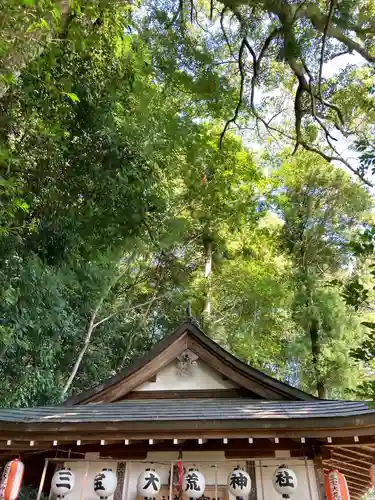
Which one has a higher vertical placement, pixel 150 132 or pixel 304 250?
pixel 304 250

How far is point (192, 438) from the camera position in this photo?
4.68 meters

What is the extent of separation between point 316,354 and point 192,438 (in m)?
8.88

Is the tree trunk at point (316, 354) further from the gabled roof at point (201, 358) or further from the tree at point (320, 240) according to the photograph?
the gabled roof at point (201, 358)

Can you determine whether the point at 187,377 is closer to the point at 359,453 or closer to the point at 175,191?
the point at 359,453

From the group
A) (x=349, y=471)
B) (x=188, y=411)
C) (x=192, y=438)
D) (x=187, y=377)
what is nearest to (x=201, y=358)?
(x=187, y=377)

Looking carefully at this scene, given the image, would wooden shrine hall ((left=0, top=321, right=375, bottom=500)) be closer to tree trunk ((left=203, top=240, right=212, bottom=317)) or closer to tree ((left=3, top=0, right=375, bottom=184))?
tree ((left=3, top=0, right=375, bottom=184))

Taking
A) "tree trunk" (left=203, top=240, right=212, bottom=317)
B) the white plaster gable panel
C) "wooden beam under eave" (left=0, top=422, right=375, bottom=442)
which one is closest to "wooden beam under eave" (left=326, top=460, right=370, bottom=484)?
"wooden beam under eave" (left=0, top=422, right=375, bottom=442)

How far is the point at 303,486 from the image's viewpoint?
16.4ft

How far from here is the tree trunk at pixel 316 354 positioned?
1211 centimetres

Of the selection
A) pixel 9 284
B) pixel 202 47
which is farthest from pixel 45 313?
pixel 202 47

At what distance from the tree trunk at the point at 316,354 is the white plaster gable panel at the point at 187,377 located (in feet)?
21.9

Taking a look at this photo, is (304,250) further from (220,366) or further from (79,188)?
(79,188)

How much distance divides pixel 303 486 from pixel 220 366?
2.09 m

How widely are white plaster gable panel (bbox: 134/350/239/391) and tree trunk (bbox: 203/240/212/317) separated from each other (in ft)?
23.8
